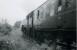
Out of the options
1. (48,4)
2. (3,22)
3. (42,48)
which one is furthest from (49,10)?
(3,22)

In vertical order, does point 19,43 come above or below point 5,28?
below

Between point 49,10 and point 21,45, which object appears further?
point 21,45

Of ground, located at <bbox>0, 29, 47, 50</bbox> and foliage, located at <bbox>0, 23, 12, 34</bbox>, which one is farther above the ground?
foliage, located at <bbox>0, 23, 12, 34</bbox>

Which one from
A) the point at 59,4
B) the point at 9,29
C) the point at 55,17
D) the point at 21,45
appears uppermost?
the point at 59,4

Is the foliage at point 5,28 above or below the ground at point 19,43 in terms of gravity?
above

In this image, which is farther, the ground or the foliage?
the foliage

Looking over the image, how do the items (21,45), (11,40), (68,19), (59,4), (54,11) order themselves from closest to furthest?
1. (68,19)
2. (59,4)
3. (54,11)
4. (21,45)
5. (11,40)

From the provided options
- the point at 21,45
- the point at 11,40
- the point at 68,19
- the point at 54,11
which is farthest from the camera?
the point at 11,40

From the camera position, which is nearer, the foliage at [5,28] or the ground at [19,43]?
the ground at [19,43]

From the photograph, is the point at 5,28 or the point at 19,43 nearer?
the point at 19,43

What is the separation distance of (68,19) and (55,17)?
0.58 meters

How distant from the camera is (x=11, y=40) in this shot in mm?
5082

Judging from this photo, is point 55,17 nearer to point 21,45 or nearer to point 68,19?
point 68,19

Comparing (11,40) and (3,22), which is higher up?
(3,22)
